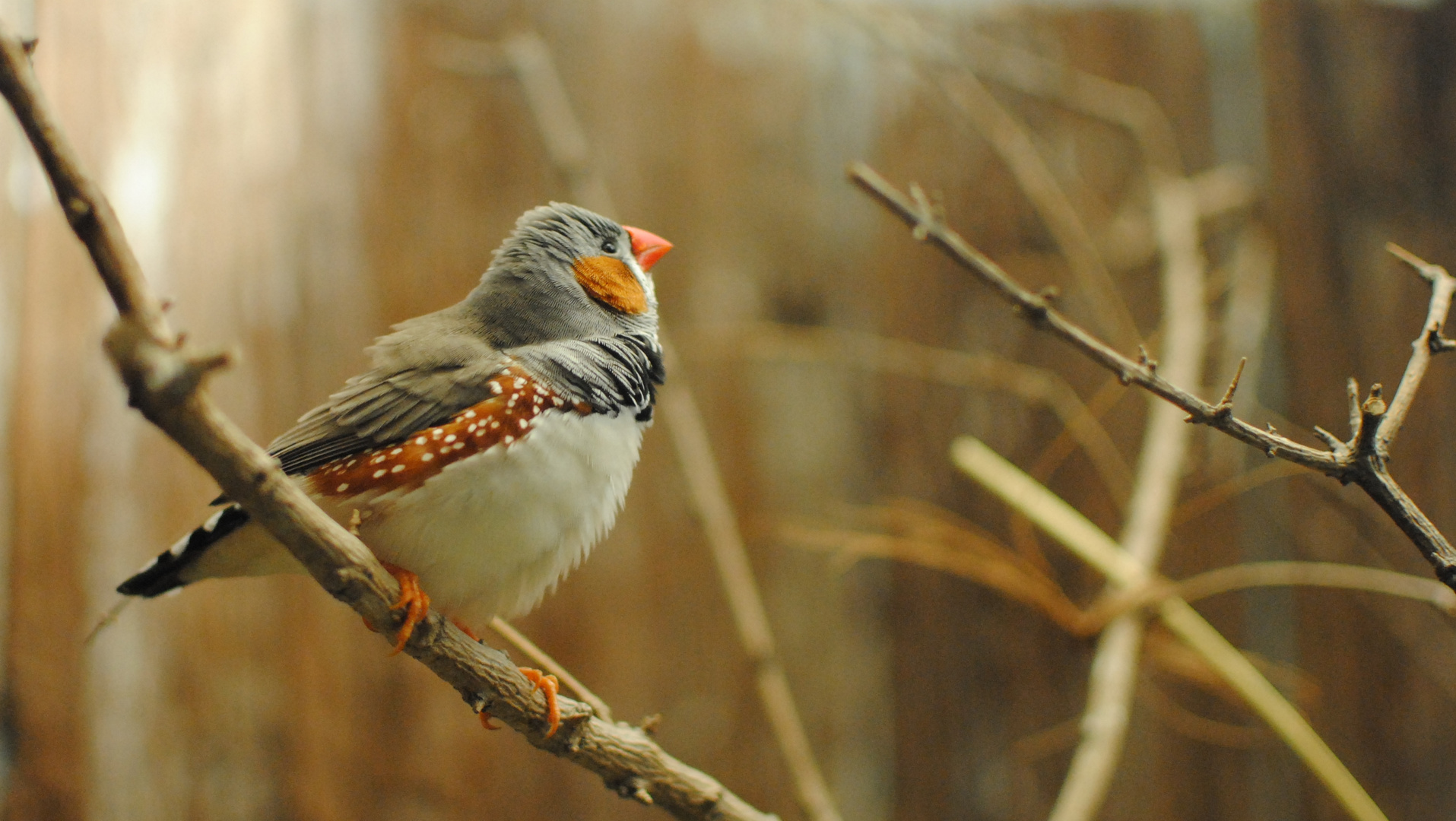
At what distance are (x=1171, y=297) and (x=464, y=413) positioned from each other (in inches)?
78.2

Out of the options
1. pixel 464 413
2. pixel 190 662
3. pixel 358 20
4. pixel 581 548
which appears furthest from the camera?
pixel 358 20

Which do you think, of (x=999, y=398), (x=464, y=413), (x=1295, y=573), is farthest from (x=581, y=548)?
(x=1295, y=573)

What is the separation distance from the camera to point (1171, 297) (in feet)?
7.32

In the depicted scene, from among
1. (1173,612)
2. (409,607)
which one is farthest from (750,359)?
(409,607)

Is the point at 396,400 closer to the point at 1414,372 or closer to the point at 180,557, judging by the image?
the point at 180,557

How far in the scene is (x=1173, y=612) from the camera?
177 centimetres

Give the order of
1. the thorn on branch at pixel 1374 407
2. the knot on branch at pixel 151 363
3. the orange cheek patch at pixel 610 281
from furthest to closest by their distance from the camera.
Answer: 1. the orange cheek patch at pixel 610 281
2. the thorn on branch at pixel 1374 407
3. the knot on branch at pixel 151 363

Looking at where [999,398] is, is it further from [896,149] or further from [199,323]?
[199,323]

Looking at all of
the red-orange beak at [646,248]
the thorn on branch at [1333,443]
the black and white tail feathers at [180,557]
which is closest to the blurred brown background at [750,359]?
the black and white tail feathers at [180,557]

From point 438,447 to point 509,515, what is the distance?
4.3 inches

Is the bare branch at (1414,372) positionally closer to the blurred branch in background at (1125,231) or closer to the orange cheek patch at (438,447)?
the orange cheek patch at (438,447)

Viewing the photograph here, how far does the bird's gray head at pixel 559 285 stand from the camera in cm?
106

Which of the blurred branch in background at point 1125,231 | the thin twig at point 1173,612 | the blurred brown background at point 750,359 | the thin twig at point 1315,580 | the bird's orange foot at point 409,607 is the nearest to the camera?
the bird's orange foot at point 409,607

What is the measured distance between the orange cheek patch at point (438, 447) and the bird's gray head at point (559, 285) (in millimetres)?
109
